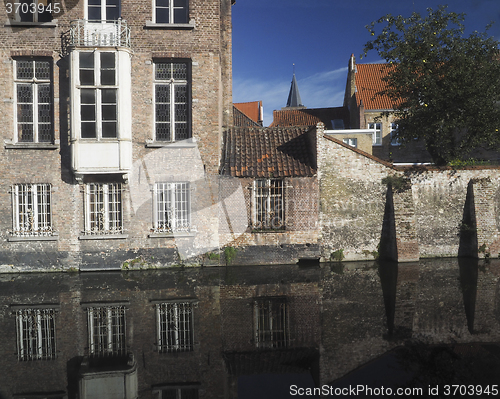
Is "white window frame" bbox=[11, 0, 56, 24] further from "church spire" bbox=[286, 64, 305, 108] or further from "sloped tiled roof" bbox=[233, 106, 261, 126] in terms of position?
"church spire" bbox=[286, 64, 305, 108]

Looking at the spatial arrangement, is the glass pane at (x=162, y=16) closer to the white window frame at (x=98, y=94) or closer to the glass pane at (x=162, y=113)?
the white window frame at (x=98, y=94)

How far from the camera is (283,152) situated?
1459cm

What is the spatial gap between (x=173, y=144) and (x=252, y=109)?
34.0 meters

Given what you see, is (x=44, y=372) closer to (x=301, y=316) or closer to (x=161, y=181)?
(x=301, y=316)

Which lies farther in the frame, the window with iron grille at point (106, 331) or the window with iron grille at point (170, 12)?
the window with iron grille at point (170, 12)

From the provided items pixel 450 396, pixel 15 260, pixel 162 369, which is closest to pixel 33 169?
pixel 15 260

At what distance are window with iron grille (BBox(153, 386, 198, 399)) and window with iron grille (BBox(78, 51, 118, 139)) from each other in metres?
9.39

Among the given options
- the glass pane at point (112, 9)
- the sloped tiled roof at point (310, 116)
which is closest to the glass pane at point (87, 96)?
the glass pane at point (112, 9)

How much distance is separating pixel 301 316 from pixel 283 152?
754cm

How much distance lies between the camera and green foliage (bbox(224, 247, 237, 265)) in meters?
13.7

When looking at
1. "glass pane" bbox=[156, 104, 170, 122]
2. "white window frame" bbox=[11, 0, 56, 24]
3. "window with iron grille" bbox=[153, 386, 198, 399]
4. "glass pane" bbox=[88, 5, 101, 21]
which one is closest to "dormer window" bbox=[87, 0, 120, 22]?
"glass pane" bbox=[88, 5, 101, 21]

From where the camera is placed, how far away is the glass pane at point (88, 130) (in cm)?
1276

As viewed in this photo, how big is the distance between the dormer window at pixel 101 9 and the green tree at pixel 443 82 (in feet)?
33.0

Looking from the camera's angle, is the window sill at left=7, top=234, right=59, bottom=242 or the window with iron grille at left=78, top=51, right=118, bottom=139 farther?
the window sill at left=7, top=234, right=59, bottom=242
